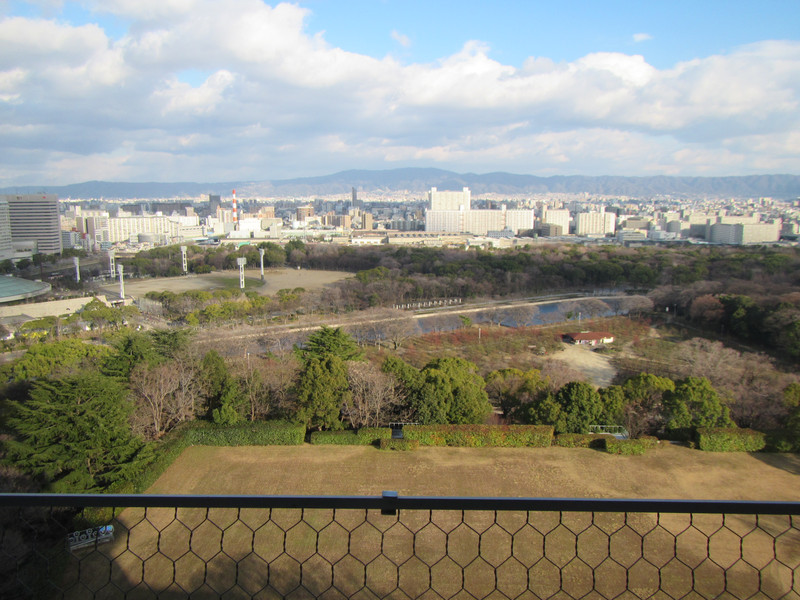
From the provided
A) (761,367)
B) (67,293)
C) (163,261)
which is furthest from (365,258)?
(761,367)

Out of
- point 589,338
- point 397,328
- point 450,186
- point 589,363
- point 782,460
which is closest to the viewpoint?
point 782,460

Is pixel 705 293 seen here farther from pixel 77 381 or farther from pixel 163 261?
Answer: pixel 163 261

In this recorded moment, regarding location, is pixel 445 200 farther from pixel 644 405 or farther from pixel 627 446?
pixel 627 446

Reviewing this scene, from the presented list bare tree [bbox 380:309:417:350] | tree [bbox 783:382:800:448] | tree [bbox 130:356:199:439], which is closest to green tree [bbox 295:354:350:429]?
tree [bbox 130:356:199:439]

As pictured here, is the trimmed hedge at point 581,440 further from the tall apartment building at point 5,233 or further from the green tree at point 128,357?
the tall apartment building at point 5,233

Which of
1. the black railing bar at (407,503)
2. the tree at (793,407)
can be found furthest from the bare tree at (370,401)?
the black railing bar at (407,503)

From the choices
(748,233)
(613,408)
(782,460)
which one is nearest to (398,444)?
(613,408)
